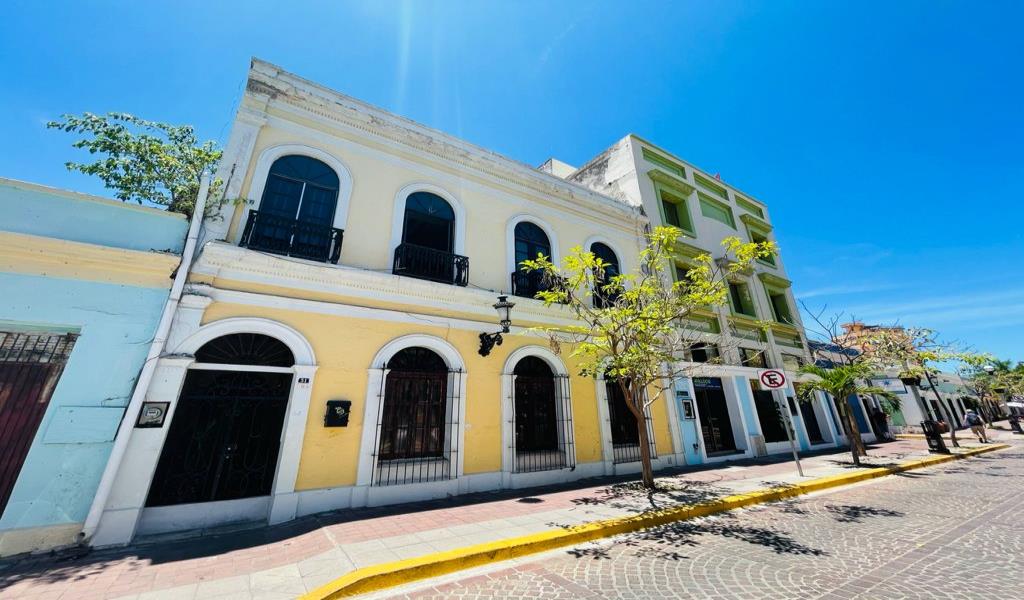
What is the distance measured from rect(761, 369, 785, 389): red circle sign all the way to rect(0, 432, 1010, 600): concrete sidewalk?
8.18ft

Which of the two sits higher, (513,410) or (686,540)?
(513,410)

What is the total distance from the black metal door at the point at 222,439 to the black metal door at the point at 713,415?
11.1 metres

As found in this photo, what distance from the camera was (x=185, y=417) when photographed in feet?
17.7

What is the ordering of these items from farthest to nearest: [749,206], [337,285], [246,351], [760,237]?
[749,206]
[760,237]
[337,285]
[246,351]

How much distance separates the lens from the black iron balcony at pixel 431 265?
298 inches

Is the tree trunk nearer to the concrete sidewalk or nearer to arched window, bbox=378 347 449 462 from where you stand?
the concrete sidewalk

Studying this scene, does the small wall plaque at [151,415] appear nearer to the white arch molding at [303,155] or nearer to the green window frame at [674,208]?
the white arch molding at [303,155]

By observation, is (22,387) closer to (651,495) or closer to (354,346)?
(354,346)

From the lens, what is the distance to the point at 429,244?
28.1ft

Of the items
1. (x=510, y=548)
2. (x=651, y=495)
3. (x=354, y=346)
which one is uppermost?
(x=354, y=346)

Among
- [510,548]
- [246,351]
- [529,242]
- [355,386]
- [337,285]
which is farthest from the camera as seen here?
[529,242]

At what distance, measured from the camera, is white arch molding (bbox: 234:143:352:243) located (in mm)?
6762

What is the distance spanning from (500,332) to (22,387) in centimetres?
670

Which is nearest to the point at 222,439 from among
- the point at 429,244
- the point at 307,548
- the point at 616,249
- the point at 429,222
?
the point at 307,548
